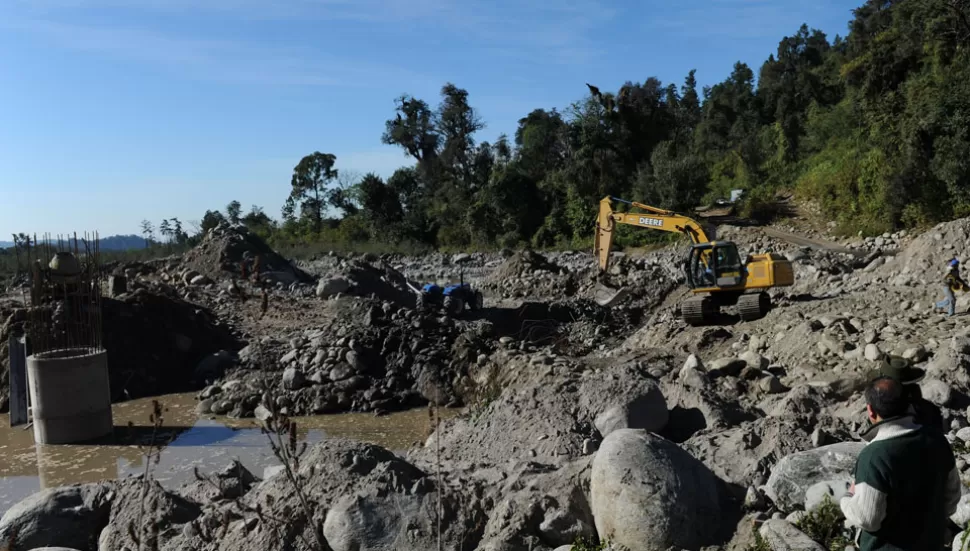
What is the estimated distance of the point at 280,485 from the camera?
5461 millimetres

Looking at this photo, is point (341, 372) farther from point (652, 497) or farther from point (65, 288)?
point (652, 497)

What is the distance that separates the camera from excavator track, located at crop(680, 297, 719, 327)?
557 inches

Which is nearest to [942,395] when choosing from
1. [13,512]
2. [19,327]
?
[13,512]

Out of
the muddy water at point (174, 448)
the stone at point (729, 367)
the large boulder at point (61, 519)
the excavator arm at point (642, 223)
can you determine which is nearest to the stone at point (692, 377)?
the stone at point (729, 367)

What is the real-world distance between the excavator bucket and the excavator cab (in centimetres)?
423

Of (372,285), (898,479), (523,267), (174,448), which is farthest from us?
(523,267)

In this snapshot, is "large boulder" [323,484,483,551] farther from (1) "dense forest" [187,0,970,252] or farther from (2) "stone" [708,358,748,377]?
(1) "dense forest" [187,0,970,252]

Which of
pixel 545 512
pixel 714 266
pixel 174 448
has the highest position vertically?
pixel 714 266

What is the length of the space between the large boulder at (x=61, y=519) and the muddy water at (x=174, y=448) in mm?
2169

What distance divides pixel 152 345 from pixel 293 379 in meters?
4.08

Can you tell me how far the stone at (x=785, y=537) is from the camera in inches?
165

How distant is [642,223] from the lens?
662 inches

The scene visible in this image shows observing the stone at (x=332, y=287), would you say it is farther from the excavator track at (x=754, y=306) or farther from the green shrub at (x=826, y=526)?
the green shrub at (x=826, y=526)

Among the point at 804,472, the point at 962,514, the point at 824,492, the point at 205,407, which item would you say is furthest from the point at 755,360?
the point at 205,407
